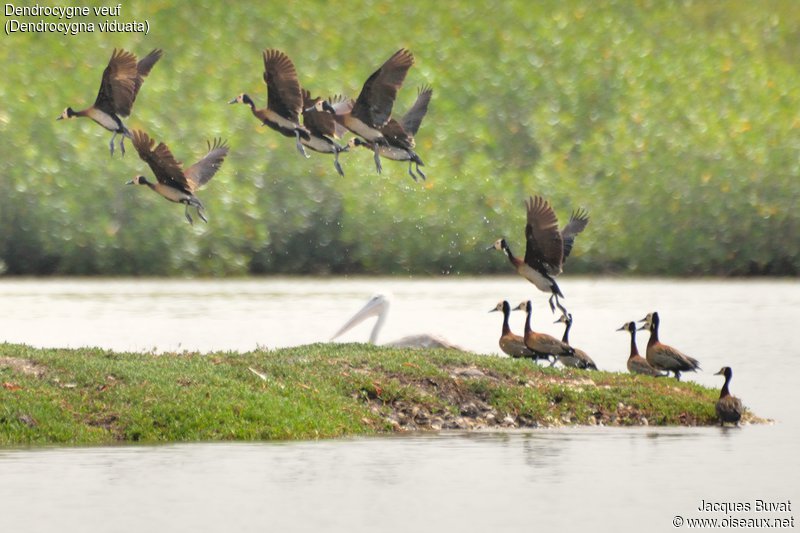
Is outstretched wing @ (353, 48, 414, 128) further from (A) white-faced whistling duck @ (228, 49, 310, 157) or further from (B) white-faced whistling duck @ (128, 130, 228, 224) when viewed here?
(B) white-faced whistling duck @ (128, 130, 228, 224)

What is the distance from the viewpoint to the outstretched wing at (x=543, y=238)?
22188 millimetres

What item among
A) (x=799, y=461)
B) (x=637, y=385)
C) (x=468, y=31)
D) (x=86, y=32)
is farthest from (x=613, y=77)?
(x=799, y=461)

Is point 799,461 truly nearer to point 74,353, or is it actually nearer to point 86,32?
point 74,353

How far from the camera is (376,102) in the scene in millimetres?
21141

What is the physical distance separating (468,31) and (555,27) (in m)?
3.62

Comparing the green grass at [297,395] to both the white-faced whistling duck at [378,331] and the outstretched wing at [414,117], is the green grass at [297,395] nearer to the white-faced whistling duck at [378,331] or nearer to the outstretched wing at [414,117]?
the white-faced whistling duck at [378,331]

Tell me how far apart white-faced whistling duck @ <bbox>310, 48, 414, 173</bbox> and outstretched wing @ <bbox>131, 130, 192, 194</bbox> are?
183 centimetres

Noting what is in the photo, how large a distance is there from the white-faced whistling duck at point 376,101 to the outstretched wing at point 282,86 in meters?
0.31

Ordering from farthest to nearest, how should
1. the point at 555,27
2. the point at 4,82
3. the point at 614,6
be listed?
the point at 614,6, the point at 555,27, the point at 4,82

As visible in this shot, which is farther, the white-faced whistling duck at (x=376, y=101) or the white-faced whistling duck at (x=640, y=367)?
the white-faced whistling duck at (x=640, y=367)

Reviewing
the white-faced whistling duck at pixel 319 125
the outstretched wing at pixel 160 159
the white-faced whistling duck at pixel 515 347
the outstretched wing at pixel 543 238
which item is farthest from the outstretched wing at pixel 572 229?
the outstretched wing at pixel 160 159

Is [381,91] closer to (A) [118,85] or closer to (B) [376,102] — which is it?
(B) [376,102]

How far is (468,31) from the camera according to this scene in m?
70.5

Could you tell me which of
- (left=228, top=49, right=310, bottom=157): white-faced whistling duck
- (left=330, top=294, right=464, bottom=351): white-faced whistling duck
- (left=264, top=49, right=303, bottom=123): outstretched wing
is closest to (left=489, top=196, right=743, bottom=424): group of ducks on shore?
(left=330, top=294, right=464, bottom=351): white-faced whistling duck
